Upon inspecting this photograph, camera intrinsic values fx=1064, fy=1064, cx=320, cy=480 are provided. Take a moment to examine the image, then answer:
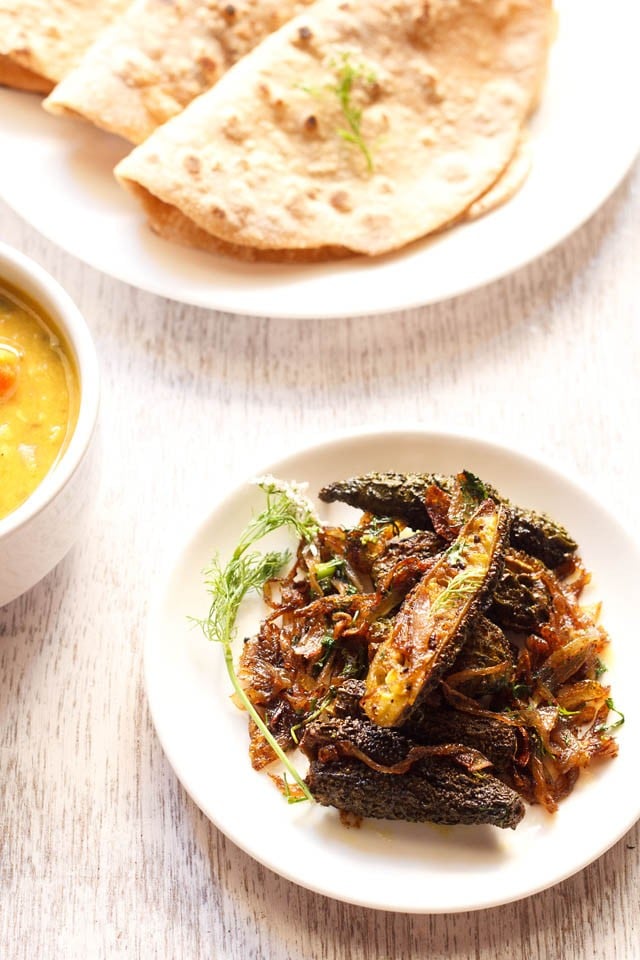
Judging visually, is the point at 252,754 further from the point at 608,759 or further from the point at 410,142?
the point at 410,142

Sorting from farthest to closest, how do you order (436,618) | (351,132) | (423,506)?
1. (351,132)
2. (423,506)
3. (436,618)

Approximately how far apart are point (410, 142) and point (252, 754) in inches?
71.0

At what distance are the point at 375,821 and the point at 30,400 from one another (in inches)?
45.9

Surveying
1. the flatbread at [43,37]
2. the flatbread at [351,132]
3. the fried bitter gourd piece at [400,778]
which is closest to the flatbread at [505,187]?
the flatbread at [351,132]

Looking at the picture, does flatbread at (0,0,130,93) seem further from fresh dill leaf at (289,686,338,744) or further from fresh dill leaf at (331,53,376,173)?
fresh dill leaf at (289,686,338,744)

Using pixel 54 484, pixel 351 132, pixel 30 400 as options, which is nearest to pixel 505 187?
pixel 351 132

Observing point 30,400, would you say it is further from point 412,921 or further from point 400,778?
point 412,921

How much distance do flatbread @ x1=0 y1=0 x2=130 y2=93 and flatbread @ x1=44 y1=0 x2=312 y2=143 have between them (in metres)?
0.07

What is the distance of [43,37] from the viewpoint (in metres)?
3.09

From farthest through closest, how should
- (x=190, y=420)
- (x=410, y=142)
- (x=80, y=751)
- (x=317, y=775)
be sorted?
(x=410, y=142)
(x=190, y=420)
(x=80, y=751)
(x=317, y=775)

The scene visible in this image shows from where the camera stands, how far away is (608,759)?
7.62 ft

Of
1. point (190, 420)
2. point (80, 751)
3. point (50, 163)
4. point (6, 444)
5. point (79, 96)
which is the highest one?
point (79, 96)

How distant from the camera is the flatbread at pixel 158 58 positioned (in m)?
2.96

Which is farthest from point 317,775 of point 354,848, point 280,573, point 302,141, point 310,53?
point 310,53
